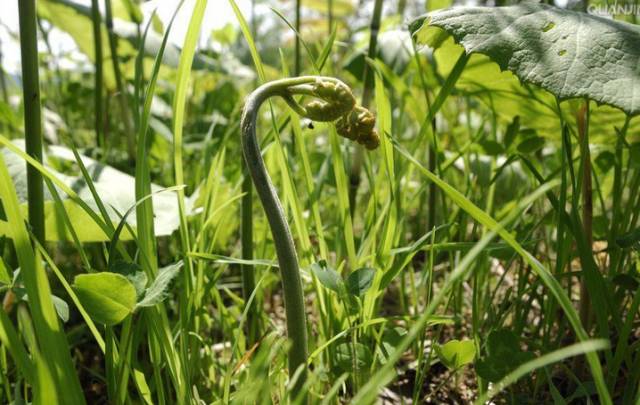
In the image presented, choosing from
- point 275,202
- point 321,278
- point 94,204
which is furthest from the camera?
point 94,204

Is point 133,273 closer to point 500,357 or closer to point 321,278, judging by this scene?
point 321,278

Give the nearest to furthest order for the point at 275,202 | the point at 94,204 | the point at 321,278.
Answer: the point at 275,202 → the point at 321,278 → the point at 94,204

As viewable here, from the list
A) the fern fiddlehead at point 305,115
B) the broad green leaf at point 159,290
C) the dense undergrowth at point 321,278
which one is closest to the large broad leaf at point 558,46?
the dense undergrowth at point 321,278

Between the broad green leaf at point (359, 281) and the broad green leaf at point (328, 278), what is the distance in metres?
0.01

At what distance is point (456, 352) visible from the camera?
2.35 feet

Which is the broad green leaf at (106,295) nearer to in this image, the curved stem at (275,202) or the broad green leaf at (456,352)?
the curved stem at (275,202)

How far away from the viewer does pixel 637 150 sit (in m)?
0.92

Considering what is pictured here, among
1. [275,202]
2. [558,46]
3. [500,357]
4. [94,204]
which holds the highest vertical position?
[558,46]

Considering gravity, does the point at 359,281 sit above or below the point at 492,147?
below

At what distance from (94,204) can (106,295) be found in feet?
1.43

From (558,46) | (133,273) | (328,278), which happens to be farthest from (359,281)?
(558,46)

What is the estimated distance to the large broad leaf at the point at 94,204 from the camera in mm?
909

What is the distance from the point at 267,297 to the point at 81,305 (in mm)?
628

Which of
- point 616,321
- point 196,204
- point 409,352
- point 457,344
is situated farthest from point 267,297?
point 616,321
